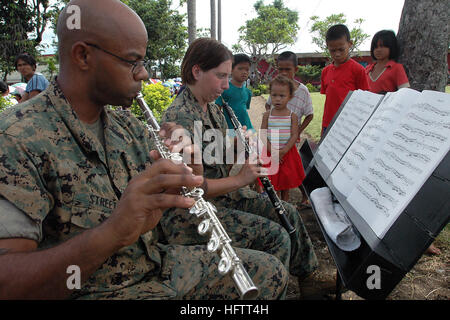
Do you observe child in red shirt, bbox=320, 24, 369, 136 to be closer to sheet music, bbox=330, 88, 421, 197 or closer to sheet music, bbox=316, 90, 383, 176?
sheet music, bbox=316, 90, 383, 176

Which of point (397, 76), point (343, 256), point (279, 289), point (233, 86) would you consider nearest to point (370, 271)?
point (343, 256)

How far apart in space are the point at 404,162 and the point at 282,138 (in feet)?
8.41

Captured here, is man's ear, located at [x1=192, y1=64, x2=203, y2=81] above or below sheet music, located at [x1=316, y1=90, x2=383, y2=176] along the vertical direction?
above

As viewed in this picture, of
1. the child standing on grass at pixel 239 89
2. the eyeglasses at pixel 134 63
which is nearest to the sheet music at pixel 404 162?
the eyeglasses at pixel 134 63

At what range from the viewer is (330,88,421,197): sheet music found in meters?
1.69

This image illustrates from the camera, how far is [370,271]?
4.34 ft

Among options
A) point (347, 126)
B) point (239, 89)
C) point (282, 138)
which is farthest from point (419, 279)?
point (239, 89)

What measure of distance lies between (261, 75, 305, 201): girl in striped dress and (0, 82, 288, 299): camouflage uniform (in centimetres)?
240

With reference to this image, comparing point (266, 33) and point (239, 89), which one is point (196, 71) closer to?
point (239, 89)

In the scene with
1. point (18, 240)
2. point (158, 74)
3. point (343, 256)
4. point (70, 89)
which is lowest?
point (158, 74)

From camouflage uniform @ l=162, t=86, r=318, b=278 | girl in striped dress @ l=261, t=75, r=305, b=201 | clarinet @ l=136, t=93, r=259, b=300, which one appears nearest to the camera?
clarinet @ l=136, t=93, r=259, b=300

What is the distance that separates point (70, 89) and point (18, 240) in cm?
73

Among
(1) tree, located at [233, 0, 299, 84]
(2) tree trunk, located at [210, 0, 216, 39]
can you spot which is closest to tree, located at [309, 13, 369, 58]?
(1) tree, located at [233, 0, 299, 84]
